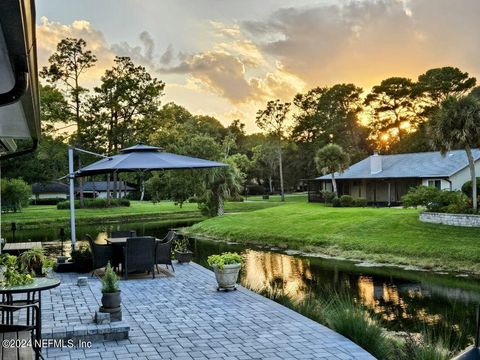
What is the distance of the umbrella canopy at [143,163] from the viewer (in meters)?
12.5

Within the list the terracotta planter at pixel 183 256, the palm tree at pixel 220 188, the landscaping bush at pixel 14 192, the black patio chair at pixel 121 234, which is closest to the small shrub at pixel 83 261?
the black patio chair at pixel 121 234

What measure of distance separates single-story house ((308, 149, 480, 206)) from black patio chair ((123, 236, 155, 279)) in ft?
89.1

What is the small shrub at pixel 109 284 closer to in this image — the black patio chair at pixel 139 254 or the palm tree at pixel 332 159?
the black patio chair at pixel 139 254

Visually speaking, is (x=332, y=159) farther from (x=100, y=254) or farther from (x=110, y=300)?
(x=110, y=300)

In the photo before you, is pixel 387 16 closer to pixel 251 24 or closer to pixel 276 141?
pixel 251 24

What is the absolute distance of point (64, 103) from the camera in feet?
137

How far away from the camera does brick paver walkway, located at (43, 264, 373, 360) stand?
21.0 ft

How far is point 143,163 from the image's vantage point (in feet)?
41.5

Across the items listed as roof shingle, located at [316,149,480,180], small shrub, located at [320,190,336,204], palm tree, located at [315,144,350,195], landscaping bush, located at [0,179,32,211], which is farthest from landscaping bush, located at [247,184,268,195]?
landscaping bush, located at [0,179,32,211]

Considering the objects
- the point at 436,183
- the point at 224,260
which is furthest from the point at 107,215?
the point at 224,260

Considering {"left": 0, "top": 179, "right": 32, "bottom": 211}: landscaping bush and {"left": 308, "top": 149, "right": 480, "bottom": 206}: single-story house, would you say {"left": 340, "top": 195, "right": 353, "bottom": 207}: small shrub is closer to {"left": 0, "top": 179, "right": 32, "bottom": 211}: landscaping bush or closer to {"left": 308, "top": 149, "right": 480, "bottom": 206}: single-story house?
{"left": 308, "top": 149, "right": 480, "bottom": 206}: single-story house

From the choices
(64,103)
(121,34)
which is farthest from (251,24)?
(64,103)

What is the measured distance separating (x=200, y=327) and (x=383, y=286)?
8.45 m

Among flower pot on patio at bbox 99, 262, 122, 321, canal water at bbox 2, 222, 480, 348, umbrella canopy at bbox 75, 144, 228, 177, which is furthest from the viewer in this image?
umbrella canopy at bbox 75, 144, 228, 177
